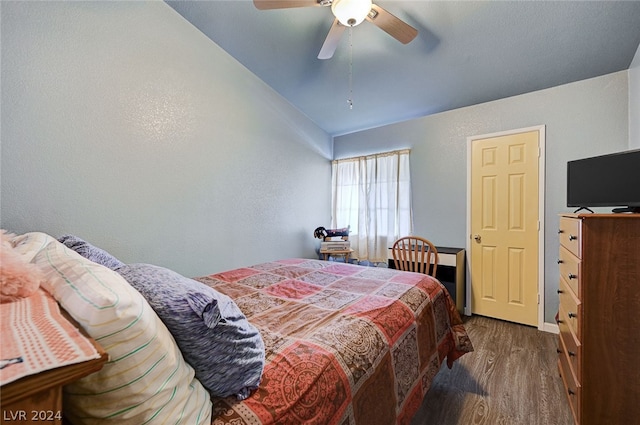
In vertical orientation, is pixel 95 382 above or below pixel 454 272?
above

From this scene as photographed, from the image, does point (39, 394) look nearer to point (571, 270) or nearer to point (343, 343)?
point (343, 343)

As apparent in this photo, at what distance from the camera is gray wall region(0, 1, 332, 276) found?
1.52 m

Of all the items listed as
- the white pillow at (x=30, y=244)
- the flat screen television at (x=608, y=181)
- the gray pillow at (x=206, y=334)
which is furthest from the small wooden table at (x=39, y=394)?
the flat screen television at (x=608, y=181)

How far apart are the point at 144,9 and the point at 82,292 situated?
8.16ft

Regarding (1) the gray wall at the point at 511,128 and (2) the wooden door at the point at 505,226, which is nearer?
(1) the gray wall at the point at 511,128

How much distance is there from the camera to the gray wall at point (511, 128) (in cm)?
229

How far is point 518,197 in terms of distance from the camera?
8.80ft

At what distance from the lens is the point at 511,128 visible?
108 inches

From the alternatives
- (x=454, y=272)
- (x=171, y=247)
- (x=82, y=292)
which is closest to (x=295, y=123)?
(x=171, y=247)

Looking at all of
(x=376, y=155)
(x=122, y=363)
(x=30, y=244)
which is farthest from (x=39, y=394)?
(x=376, y=155)

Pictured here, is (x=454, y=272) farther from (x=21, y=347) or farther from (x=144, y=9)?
(x=144, y=9)

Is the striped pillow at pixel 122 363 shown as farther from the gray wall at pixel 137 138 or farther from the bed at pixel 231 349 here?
the gray wall at pixel 137 138

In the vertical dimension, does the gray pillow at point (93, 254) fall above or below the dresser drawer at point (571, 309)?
above

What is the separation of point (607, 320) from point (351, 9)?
2.20 meters
